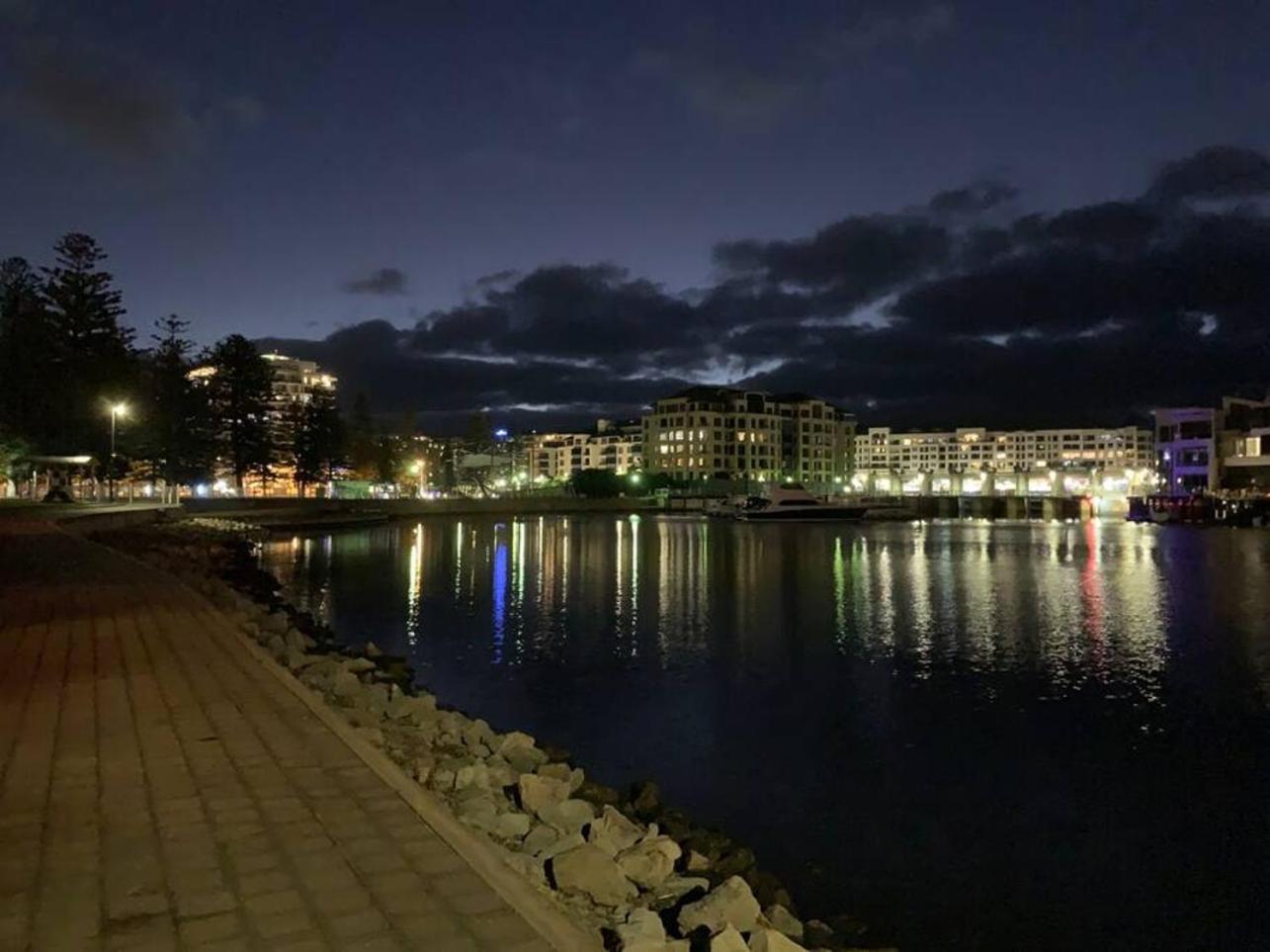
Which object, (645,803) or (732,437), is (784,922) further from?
(732,437)

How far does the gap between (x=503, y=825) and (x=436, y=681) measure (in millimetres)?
12777

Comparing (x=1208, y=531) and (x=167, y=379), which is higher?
(x=167, y=379)

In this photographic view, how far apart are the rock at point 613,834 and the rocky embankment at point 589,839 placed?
0.02 metres

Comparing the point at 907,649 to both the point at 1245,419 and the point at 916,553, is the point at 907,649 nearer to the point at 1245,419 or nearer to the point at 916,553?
the point at 916,553

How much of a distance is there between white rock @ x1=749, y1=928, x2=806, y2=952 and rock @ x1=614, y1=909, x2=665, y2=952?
2.04 ft

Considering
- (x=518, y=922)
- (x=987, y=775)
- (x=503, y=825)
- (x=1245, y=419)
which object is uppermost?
(x=1245, y=419)

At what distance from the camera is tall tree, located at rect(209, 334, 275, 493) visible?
90.2 m

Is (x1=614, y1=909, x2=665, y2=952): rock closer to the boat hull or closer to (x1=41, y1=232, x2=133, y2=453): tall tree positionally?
(x1=41, y1=232, x2=133, y2=453): tall tree

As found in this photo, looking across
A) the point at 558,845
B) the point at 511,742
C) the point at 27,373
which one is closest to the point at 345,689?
the point at 511,742

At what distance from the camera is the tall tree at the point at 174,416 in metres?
79.4

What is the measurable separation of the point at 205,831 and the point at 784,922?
4420 mm

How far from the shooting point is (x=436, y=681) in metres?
20.1

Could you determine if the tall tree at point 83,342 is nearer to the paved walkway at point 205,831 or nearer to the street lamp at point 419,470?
the paved walkway at point 205,831

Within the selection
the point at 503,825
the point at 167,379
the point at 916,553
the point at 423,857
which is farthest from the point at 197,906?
the point at 167,379
